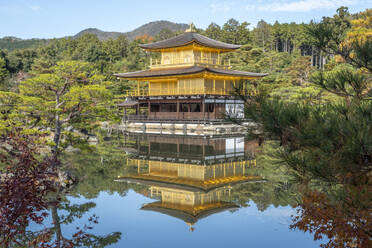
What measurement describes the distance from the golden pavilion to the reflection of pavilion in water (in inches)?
386

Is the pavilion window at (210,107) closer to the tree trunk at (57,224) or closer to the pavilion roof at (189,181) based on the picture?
the pavilion roof at (189,181)

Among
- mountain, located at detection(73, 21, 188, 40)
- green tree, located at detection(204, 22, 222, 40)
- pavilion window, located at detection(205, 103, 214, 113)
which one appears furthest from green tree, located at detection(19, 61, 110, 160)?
mountain, located at detection(73, 21, 188, 40)

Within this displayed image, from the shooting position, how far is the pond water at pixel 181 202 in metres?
7.16

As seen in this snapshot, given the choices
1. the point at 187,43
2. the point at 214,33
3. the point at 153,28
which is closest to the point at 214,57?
the point at 187,43

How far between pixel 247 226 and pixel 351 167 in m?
4.36

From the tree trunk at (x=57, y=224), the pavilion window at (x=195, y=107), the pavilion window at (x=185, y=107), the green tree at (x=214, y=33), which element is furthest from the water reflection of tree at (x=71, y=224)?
the green tree at (x=214, y=33)

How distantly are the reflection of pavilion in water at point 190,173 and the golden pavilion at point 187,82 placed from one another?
9800 millimetres

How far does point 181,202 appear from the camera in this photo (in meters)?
9.60

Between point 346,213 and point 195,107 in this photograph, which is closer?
point 346,213

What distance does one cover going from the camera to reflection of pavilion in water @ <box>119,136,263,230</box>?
9.27m

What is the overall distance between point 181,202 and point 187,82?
23.7m

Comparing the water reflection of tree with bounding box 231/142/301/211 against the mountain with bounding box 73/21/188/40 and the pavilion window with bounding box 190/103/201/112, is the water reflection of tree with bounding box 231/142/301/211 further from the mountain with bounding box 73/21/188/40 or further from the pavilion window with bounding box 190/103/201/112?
the mountain with bounding box 73/21/188/40

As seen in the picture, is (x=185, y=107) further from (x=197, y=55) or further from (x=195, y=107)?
(x=197, y=55)

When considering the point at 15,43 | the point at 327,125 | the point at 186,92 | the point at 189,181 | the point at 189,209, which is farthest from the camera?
the point at 15,43
